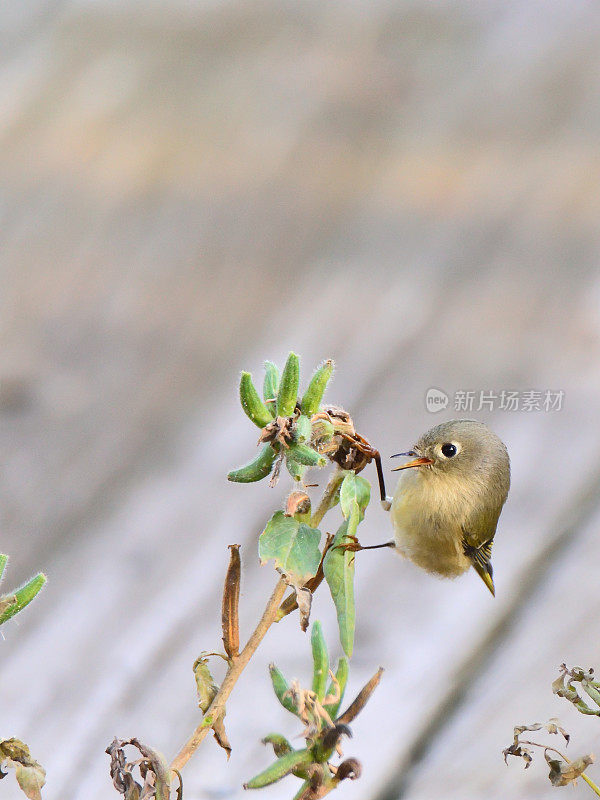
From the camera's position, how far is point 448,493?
2.27 ft

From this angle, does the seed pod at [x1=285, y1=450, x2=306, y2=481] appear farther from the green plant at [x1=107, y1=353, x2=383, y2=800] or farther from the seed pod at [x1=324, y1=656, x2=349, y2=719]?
the seed pod at [x1=324, y1=656, x2=349, y2=719]

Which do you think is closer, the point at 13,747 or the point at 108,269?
the point at 13,747

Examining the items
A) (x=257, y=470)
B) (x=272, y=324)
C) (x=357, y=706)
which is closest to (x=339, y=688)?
(x=357, y=706)

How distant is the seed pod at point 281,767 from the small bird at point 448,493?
34cm

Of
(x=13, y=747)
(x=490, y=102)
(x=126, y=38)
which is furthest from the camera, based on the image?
(x=490, y=102)

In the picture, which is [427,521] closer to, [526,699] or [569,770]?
[569,770]

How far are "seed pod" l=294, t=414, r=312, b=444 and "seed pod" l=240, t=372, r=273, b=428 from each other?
2 centimetres

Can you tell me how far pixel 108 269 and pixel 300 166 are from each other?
292 mm

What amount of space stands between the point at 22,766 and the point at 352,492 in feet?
0.63

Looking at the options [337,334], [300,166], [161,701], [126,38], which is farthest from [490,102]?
[161,701]

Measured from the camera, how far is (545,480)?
1139 mm

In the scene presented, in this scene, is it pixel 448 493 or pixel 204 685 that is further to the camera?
pixel 448 493

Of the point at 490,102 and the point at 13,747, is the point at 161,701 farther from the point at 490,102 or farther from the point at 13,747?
the point at 490,102

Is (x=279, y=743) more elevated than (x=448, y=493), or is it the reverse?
(x=448, y=493)
